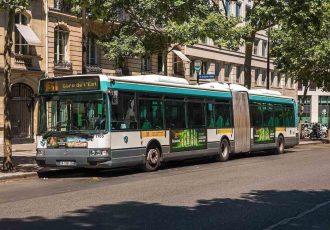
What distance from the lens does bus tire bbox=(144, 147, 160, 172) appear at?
17734 millimetres

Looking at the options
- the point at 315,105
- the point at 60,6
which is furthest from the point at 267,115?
the point at 315,105

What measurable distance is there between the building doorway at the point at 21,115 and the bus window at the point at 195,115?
1274 cm

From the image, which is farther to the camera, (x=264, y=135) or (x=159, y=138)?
(x=264, y=135)

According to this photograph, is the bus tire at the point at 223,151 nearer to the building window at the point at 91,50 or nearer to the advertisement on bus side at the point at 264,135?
the advertisement on bus side at the point at 264,135

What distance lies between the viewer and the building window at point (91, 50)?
3588 cm

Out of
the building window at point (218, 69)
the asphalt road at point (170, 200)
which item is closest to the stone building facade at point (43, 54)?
the building window at point (218, 69)

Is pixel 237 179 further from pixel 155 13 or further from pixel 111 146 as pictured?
pixel 155 13

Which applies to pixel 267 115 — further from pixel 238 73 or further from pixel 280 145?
pixel 238 73

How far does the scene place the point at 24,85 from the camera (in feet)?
103

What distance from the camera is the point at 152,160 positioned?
18.0m

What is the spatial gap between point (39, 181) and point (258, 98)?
12.9 m

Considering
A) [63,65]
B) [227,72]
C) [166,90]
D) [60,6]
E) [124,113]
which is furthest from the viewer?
[227,72]

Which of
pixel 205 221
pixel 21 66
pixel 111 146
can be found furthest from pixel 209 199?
pixel 21 66

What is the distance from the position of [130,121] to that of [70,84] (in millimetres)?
1989
